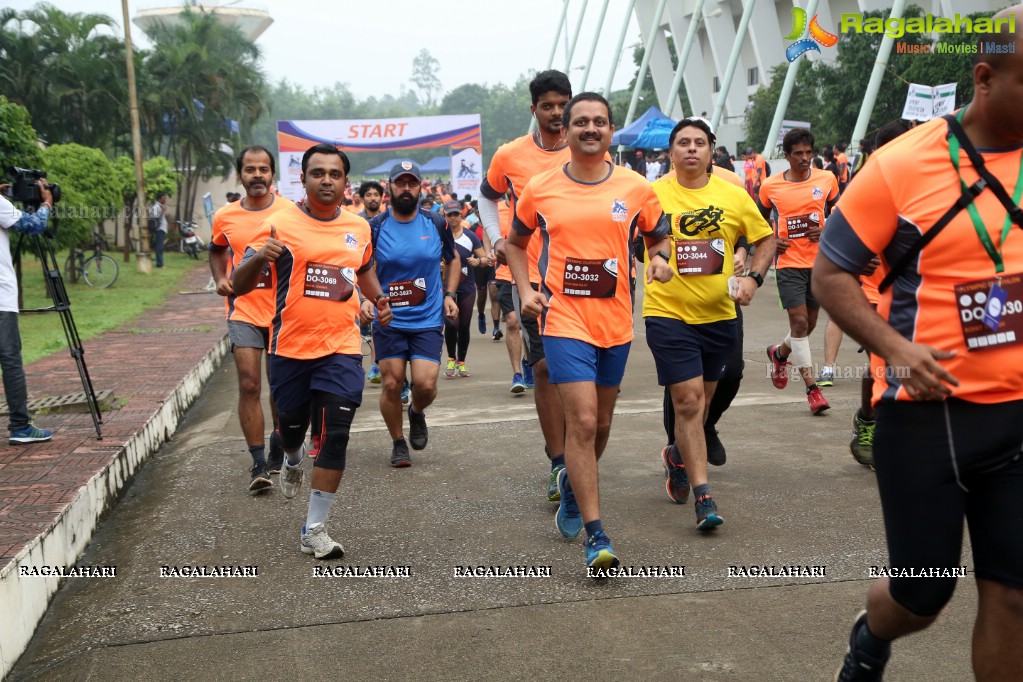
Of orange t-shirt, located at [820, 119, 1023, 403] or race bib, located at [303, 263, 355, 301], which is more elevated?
orange t-shirt, located at [820, 119, 1023, 403]

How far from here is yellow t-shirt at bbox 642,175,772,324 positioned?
6.12 metres

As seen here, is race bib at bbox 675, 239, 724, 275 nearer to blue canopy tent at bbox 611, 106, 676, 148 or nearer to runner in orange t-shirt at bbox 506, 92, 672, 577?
runner in orange t-shirt at bbox 506, 92, 672, 577

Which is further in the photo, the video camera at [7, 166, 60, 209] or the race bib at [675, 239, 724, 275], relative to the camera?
the video camera at [7, 166, 60, 209]

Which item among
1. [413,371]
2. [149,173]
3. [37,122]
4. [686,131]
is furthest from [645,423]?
[37,122]

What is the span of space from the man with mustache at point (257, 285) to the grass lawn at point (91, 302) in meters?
6.33

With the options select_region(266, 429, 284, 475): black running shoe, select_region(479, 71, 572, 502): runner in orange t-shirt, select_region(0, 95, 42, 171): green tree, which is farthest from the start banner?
select_region(479, 71, 572, 502): runner in orange t-shirt

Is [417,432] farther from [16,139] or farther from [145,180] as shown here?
[145,180]

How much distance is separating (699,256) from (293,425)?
236 centimetres

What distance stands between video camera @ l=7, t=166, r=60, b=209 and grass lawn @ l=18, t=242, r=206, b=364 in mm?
5536

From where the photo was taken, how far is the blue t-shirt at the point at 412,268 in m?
7.99

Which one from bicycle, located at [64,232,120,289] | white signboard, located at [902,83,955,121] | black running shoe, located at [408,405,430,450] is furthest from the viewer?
bicycle, located at [64,232,120,289]

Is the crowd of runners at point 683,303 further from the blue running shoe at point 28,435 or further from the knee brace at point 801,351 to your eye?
the blue running shoe at point 28,435

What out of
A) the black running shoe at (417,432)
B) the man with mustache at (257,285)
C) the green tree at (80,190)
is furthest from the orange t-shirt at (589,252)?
the green tree at (80,190)

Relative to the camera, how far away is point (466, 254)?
1253 cm
